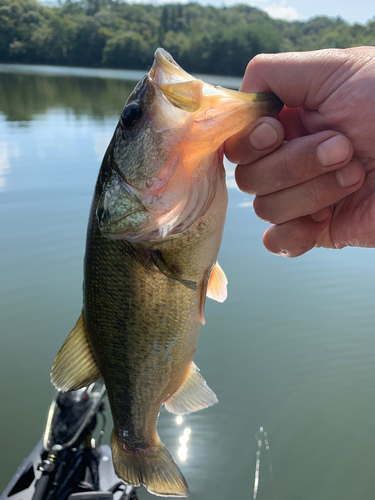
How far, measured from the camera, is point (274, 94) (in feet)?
5.09

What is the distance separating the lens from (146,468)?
200 cm

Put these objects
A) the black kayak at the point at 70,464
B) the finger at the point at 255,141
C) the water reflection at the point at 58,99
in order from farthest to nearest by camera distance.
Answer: the water reflection at the point at 58,99
the black kayak at the point at 70,464
the finger at the point at 255,141

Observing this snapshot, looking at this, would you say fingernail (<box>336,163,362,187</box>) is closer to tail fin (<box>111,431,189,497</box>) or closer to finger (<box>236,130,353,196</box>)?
finger (<box>236,130,353,196</box>)

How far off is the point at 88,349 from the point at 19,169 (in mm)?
10337

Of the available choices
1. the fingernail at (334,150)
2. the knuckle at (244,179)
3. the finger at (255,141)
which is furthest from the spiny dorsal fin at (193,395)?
the fingernail at (334,150)

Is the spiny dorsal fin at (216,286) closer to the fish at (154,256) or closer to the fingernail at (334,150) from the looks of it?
the fish at (154,256)

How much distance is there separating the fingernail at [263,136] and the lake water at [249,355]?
315cm

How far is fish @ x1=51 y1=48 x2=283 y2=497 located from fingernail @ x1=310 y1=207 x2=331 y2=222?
628 millimetres

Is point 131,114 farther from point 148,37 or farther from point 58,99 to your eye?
point 148,37

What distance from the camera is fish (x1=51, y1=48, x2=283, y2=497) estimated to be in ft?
4.41

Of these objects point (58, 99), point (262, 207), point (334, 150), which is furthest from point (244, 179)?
point (58, 99)

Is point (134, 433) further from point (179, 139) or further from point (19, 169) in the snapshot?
point (19, 169)

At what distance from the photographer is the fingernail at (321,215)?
2027mm

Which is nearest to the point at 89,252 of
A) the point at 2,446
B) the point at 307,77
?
the point at 307,77
